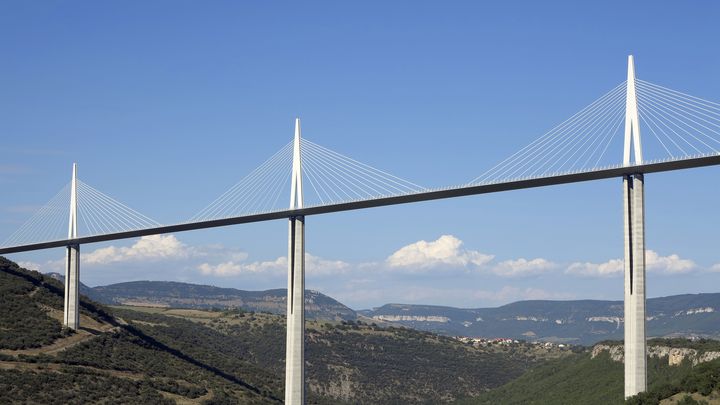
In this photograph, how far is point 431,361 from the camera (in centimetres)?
17475

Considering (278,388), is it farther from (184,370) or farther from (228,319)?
(228,319)

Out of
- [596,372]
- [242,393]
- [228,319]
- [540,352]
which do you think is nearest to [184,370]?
[242,393]

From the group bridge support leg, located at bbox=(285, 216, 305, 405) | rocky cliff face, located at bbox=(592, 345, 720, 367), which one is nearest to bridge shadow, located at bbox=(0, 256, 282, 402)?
bridge support leg, located at bbox=(285, 216, 305, 405)

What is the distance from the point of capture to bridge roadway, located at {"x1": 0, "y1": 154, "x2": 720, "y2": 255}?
67.5m

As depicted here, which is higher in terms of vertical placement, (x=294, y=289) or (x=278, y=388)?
(x=294, y=289)

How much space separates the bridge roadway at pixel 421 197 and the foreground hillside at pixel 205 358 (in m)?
9.93

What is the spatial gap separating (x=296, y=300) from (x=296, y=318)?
1.65 metres

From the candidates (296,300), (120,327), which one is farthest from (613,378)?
(120,327)

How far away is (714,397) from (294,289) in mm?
37867

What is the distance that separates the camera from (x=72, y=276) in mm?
114312

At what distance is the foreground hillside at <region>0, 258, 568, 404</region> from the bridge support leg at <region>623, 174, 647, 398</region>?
44.2 meters

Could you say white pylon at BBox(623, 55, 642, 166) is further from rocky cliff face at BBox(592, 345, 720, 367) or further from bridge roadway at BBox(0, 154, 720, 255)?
rocky cliff face at BBox(592, 345, 720, 367)

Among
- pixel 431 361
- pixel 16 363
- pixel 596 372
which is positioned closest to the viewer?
pixel 16 363

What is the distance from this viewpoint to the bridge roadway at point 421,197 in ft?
221
